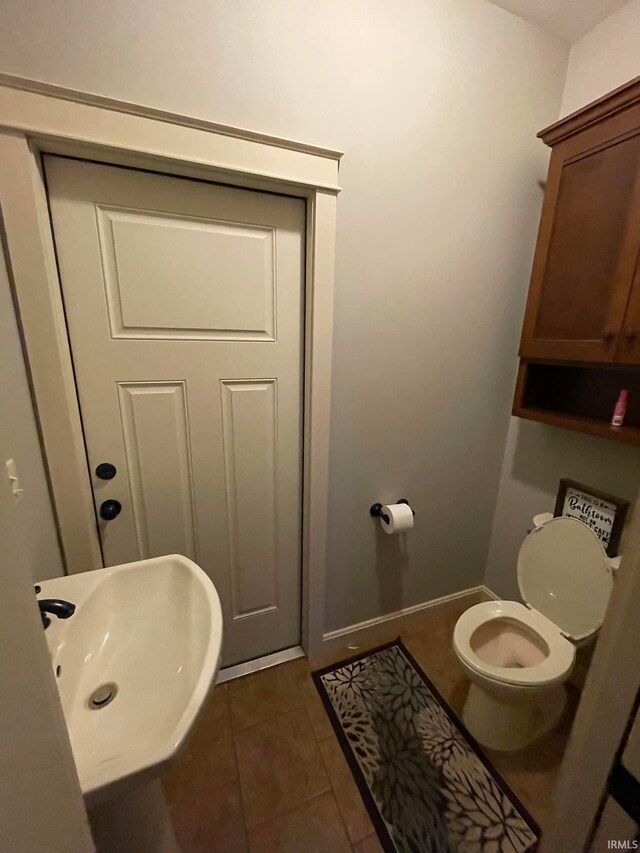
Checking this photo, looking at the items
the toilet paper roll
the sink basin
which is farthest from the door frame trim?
the toilet paper roll

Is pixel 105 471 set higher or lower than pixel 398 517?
higher

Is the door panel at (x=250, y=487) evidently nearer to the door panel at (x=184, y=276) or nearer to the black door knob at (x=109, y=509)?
the door panel at (x=184, y=276)

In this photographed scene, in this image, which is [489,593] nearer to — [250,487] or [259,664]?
[259,664]

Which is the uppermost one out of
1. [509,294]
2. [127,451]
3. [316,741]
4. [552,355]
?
[509,294]

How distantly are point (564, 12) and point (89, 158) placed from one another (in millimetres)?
1737

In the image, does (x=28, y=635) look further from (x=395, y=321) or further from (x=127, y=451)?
(x=395, y=321)

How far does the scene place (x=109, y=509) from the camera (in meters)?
1.16

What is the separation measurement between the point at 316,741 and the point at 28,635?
139 cm

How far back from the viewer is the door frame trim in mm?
826

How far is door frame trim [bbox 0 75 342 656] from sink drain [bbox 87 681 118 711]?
452mm

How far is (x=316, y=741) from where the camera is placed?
1.28m

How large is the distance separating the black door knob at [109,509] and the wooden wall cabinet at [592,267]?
5.44 ft

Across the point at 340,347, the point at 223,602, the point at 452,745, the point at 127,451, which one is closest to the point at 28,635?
the point at 127,451

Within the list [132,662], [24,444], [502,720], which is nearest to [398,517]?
[502,720]
